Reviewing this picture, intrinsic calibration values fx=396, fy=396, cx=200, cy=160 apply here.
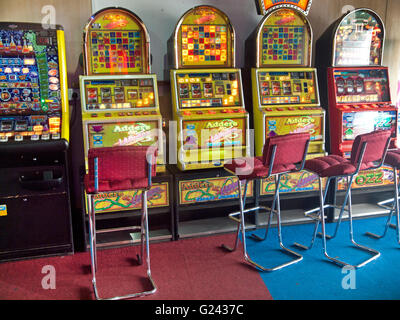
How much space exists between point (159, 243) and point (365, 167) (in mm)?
2121

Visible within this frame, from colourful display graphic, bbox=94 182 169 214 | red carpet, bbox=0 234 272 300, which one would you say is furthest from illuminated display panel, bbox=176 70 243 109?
red carpet, bbox=0 234 272 300

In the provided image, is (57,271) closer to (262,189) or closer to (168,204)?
(168,204)

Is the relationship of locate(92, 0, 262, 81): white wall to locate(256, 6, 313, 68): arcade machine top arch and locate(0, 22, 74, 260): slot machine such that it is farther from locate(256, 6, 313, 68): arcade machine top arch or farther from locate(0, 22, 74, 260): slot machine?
locate(0, 22, 74, 260): slot machine

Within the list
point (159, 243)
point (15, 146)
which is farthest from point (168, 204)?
point (15, 146)

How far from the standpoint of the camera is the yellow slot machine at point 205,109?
4027mm

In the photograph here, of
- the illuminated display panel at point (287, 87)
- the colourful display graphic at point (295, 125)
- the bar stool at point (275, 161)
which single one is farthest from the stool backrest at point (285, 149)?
the illuminated display panel at point (287, 87)

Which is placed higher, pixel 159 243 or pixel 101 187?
pixel 101 187

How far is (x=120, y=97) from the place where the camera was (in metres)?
3.89

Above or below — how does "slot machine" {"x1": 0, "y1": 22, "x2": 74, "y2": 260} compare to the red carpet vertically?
above

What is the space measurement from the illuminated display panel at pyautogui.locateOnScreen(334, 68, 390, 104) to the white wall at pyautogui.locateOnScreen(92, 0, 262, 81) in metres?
1.21

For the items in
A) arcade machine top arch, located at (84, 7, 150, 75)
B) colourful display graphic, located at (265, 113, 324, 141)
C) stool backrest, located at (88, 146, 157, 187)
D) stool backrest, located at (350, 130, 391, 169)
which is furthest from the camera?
colourful display graphic, located at (265, 113, 324, 141)

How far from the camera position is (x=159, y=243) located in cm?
406

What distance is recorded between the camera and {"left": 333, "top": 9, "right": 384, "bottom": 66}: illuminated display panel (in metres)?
4.45

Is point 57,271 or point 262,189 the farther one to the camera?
point 262,189
